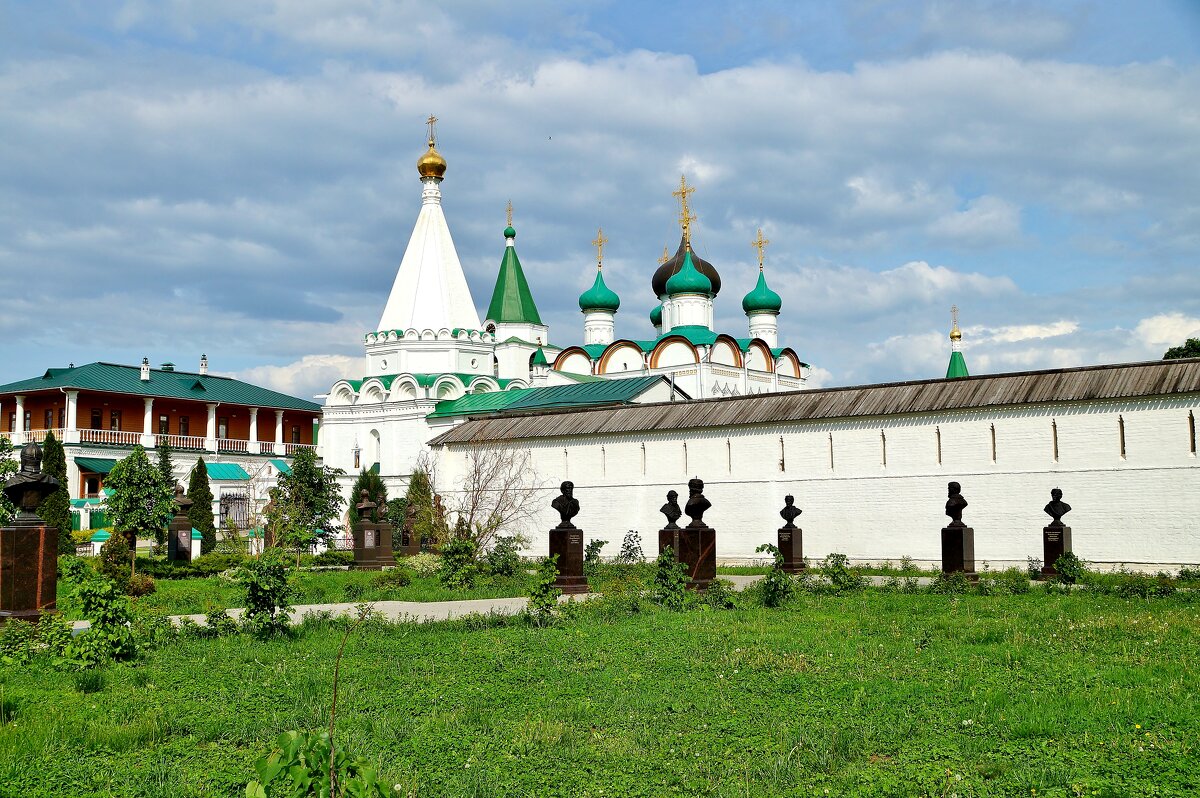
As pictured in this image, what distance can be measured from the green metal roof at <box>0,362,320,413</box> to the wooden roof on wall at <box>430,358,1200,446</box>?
17.9 metres

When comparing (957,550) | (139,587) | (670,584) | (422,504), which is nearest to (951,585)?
(957,550)

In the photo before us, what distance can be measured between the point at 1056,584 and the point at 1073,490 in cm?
411

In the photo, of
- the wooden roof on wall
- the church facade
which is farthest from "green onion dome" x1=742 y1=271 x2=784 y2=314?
the wooden roof on wall

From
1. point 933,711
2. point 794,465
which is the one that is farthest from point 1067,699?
point 794,465

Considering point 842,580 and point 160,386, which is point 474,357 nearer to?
point 160,386

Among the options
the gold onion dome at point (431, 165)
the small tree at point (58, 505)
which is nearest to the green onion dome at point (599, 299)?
the gold onion dome at point (431, 165)

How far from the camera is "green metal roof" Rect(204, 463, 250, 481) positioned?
3603cm

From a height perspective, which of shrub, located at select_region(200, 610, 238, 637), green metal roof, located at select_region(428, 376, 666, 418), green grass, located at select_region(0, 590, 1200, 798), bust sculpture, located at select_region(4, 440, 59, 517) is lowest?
green grass, located at select_region(0, 590, 1200, 798)

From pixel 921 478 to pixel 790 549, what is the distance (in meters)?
3.29

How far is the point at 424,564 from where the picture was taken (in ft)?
58.3

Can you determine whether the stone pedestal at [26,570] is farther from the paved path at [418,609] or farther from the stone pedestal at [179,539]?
the stone pedestal at [179,539]

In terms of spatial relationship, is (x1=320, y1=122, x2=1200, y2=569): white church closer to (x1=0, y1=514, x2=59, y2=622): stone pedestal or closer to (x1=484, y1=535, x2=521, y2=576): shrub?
(x1=484, y1=535, x2=521, y2=576): shrub

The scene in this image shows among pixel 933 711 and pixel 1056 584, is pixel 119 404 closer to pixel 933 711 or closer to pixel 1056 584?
pixel 1056 584

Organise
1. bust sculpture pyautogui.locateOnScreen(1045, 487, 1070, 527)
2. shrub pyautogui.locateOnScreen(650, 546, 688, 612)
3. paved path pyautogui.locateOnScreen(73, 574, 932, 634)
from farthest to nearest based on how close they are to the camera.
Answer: bust sculpture pyautogui.locateOnScreen(1045, 487, 1070, 527) < shrub pyautogui.locateOnScreen(650, 546, 688, 612) < paved path pyautogui.locateOnScreen(73, 574, 932, 634)
